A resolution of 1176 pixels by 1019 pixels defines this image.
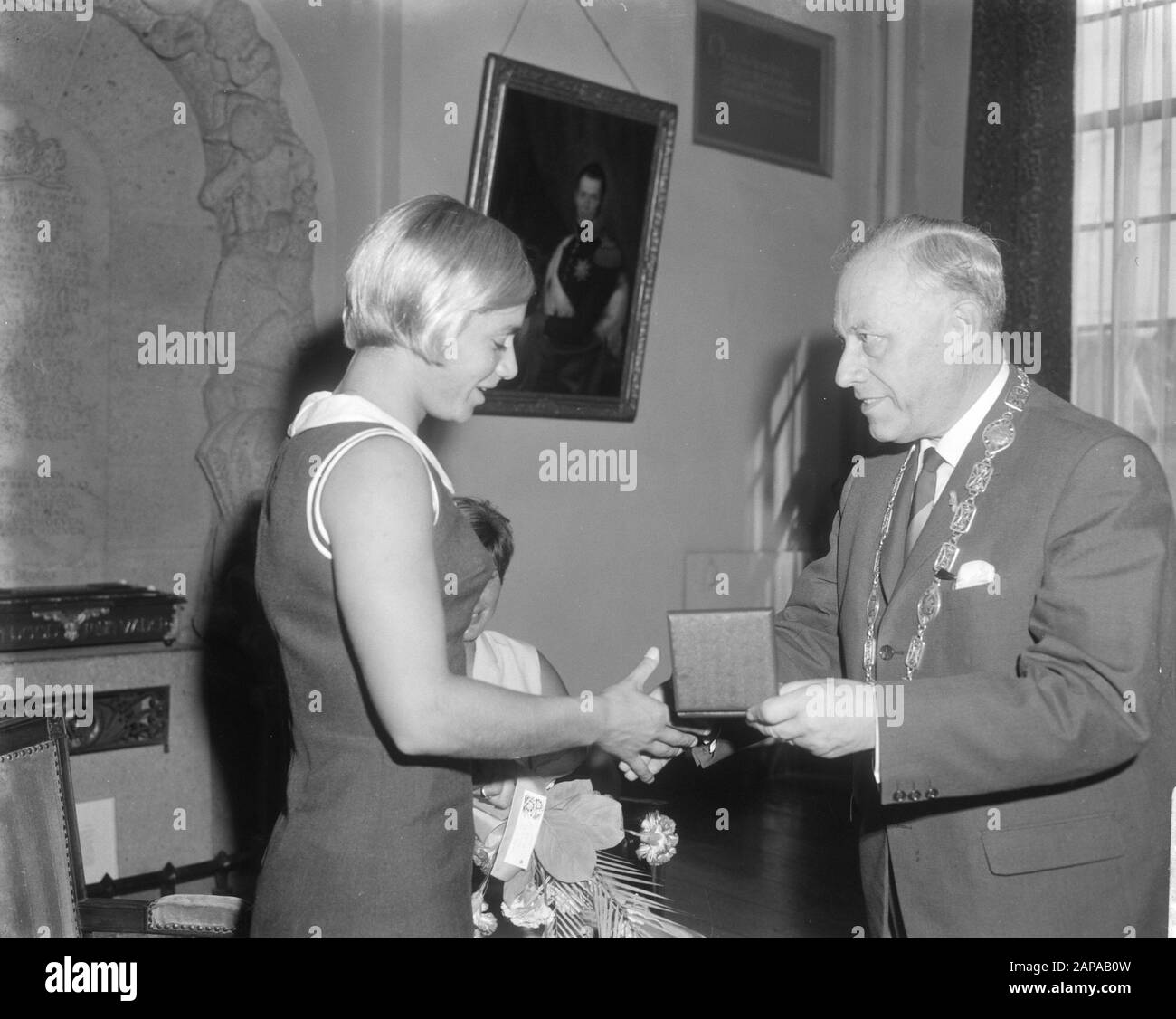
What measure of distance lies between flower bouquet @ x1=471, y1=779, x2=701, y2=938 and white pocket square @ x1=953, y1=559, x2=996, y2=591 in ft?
2.61

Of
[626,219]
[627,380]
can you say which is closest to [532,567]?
[627,380]

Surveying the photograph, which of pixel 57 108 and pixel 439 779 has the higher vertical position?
pixel 57 108

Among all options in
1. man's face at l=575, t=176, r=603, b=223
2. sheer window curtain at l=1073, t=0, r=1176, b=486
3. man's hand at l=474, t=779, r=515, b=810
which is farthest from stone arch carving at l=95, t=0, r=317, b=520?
sheer window curtain at l=1073, t=0, r=1176, b=486

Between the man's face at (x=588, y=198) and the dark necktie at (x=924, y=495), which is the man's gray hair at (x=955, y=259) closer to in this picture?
the dark necktie at (x=924, y=495)

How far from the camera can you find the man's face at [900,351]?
2.39 m

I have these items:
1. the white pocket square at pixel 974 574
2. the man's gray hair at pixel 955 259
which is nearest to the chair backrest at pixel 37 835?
the white pocket square at pixel 974 574

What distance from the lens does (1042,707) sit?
2.02 m

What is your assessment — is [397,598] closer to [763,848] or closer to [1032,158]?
[763,848]

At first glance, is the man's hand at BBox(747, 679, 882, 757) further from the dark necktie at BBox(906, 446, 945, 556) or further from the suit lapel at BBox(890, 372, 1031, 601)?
the dark necktie at BBox(906, 446, 945, 556)

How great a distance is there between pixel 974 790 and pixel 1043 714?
0.18m

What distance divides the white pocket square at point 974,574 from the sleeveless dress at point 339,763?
0.94 metres

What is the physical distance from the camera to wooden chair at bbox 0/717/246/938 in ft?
8.63

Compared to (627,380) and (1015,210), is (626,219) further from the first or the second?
(1015,210)
